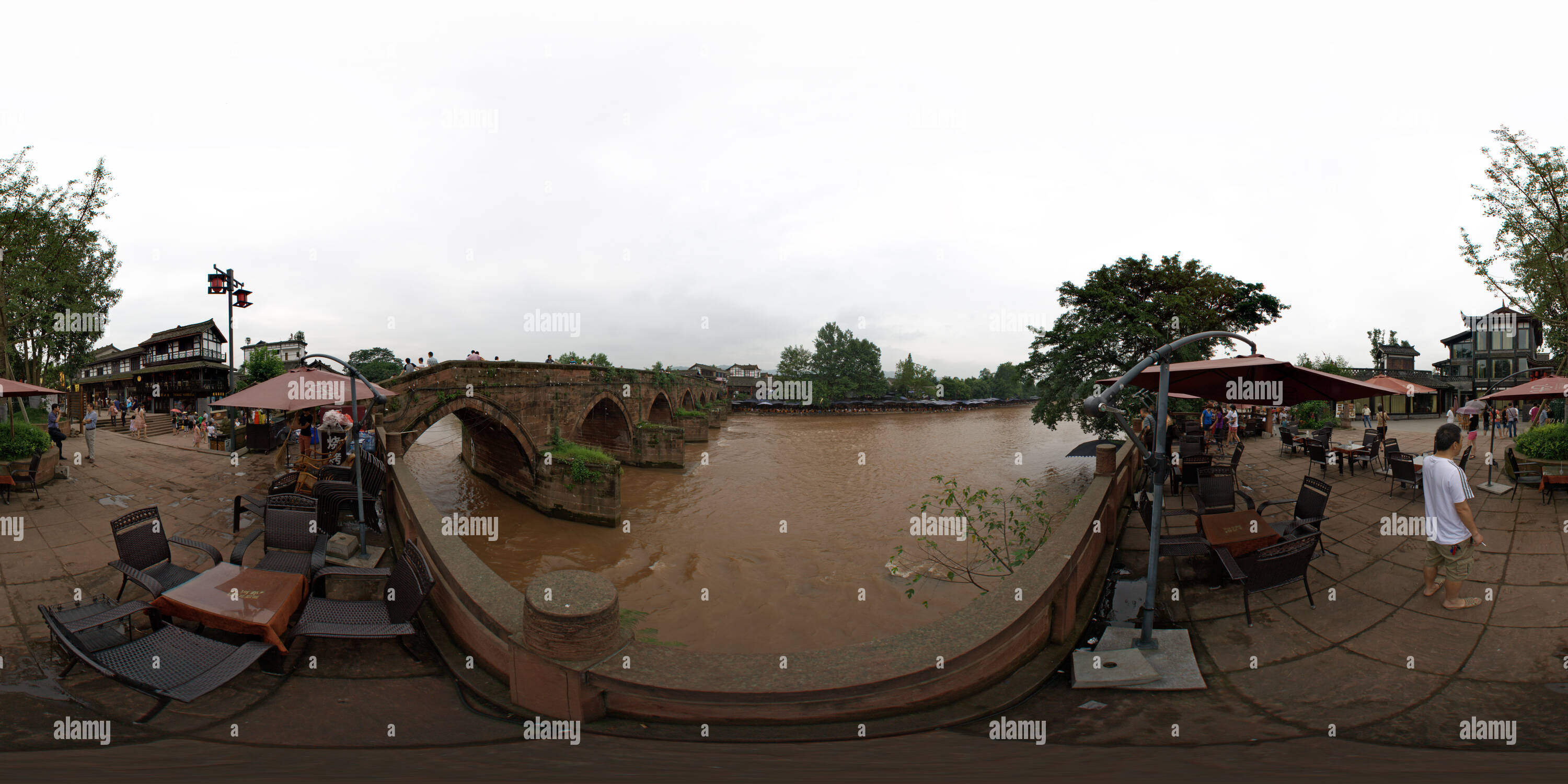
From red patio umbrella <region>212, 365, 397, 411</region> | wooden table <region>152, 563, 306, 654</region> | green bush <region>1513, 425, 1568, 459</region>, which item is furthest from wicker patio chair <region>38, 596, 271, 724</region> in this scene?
green bush <region>1513, 425, 1568, 459</region>

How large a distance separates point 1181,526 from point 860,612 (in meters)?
4.38

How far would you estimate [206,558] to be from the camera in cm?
624

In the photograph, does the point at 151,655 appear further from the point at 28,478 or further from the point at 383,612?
the point at 28,478

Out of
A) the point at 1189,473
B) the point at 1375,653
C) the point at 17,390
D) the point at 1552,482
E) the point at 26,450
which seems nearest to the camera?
the point at 1375,653

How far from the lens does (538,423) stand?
51.4 ft

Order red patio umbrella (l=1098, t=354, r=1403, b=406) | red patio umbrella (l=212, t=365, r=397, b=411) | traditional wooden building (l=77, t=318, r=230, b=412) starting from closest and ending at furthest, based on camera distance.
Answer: red patio umbrella (l=1098, t=354, r=1403, b=406) < red patio umbrella (l=212, t=365, r=397, b=411) < traditional wooden building (l=77, t=318, r=230, b=412)

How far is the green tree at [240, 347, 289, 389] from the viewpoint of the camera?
86.8 ft

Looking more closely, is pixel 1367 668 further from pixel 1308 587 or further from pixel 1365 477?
pixel 1365 477

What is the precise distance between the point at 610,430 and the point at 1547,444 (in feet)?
74.6

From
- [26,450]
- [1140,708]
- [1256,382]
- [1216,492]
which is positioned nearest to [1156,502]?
[1140,708]

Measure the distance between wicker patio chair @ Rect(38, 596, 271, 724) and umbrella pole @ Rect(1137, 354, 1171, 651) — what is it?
615 cm

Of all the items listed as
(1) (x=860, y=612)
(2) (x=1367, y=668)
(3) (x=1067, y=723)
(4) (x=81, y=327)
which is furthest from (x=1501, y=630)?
(4) (x=81, y=327)

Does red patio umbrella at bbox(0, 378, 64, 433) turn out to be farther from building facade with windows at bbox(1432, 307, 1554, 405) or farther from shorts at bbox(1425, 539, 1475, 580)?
building facade with windows at bbox(1432, 307, 1554, 405)

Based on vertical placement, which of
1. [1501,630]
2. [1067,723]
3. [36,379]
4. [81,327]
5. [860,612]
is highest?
[81,327]
